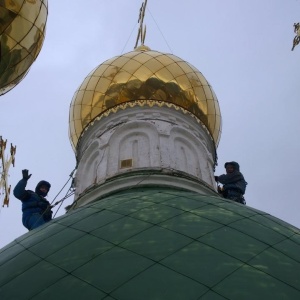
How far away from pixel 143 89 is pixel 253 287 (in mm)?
4932

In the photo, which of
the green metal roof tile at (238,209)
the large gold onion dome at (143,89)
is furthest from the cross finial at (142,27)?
the green metal roof tile at (238,209)

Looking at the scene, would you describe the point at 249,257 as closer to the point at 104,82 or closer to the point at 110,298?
the point at 110,298

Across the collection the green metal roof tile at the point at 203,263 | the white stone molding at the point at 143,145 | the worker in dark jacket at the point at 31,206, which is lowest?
the green metal roof tile at the point at 203,263

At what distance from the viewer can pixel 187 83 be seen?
8352 mm

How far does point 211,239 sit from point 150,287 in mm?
867

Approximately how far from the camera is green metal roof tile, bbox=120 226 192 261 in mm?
3854

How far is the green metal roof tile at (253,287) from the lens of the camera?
332 cm

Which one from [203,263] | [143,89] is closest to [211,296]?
[203,263]

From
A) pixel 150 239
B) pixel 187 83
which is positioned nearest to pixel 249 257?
pixel 150 239

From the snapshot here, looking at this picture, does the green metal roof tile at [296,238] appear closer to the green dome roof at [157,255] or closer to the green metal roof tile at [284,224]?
the green dome roof at [157,255]

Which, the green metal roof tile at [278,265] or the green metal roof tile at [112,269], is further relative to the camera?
the green metal roof tile at [278,265]

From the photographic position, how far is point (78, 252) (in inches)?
161

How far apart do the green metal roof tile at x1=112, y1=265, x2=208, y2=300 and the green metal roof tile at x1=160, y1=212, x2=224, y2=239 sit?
660 mm

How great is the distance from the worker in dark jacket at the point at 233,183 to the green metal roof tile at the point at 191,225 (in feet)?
8.64
